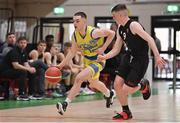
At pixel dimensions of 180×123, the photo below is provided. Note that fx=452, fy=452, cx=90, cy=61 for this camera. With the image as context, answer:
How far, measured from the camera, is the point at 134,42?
6.70 m

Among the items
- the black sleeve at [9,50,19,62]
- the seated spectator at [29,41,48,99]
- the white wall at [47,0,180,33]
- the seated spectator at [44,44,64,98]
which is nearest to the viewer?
the black sleeve at [9,50,19,62]

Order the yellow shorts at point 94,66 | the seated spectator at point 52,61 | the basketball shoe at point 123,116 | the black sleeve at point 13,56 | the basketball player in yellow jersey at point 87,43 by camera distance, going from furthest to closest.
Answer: the seated spectator at point 52,61, the black sleeve at point 13,56, the yellow shorts at point 94,66, the basketball player in yellow jersey at point 87,43, the basketball shoe at point 123,116

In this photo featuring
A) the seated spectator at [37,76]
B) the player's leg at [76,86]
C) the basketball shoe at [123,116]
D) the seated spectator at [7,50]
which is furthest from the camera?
the seated spectator at [37,76]

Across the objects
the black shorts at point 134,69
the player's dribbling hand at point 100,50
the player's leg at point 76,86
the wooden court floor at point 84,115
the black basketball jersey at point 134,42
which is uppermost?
the black basketball jersey at point 134,42

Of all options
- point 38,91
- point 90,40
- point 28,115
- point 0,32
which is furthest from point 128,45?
point 0,32

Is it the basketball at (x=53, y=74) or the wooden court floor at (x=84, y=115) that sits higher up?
the basketball at (x=53, y=74)

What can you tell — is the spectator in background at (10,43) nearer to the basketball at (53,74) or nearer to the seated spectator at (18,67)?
the seated spectator at (18,67)

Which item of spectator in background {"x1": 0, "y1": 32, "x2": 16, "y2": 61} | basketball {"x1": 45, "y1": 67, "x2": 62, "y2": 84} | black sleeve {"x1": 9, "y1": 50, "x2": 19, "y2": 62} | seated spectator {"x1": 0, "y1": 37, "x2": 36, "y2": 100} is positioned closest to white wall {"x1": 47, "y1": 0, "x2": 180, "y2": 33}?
spectator in background {"x1": 0, "y1": 32, "x2": 16, "y2": 61}

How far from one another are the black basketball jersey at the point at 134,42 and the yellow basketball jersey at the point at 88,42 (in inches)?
34.3

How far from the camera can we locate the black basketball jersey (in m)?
6.70

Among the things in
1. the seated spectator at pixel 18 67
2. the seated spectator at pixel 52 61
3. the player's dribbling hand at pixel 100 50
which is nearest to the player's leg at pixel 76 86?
the player's dribbling hand at pixel 100 50

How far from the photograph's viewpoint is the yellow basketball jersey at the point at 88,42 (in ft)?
24.7

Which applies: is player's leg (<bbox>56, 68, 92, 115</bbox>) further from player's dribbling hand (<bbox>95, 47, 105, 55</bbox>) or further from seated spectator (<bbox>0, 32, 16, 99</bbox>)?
seated spectator (<bbox>0, 32, 16, 99</bbox>)

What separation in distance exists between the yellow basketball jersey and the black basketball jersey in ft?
2.86
